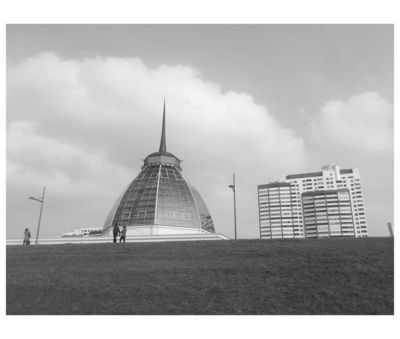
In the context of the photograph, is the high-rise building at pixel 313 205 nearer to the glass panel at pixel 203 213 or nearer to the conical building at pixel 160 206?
the glass panel at pixel 203 213

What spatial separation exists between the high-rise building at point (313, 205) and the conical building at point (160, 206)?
99943mm

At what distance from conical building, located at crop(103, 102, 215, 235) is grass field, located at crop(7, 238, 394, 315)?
3005 centimetres

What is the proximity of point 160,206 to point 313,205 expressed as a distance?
357ft

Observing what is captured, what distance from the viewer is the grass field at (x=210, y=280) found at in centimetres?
970

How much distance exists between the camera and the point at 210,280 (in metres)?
11.6

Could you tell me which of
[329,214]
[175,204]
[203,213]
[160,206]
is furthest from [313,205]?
[160,206]

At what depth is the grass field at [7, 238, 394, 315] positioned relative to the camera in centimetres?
970

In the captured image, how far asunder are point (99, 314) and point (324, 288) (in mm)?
6671

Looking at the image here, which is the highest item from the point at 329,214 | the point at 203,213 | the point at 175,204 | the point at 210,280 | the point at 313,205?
A: the point at 313,205

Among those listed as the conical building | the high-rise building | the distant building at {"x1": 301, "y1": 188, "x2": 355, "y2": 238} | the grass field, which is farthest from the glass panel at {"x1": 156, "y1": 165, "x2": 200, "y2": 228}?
the high-rise building

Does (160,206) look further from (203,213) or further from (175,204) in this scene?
(203,213)

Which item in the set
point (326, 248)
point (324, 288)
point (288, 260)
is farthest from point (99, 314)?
point (326, 248)

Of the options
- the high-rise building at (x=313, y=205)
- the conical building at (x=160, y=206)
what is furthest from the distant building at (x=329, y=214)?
the conical building at (x=160, y=206)

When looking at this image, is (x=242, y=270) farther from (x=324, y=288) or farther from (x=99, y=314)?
(x=99, y=314)
